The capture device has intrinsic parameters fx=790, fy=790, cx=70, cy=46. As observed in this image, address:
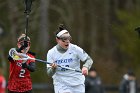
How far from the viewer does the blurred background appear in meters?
33.8

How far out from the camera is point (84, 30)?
2203 inches

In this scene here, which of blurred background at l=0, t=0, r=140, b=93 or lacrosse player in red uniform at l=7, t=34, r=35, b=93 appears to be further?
blurred background at l=0, t=0, r=140, b=93

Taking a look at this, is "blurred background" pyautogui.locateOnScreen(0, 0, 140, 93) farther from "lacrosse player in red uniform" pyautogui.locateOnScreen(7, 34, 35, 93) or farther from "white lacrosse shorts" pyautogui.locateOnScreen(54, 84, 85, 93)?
"white lacrosse shorts" pyautogui.locateOnScreen(54, 84, 85, 93)

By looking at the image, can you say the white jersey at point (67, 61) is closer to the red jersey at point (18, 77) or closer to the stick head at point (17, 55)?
the red jersey at point (18, 77)

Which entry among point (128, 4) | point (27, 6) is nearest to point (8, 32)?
point (128, 4)

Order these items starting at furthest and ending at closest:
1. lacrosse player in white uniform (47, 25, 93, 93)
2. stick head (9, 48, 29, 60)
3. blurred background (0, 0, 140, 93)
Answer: blurred background (0, 0, 140, 93) → lacrosse player in white uniform (47, 25, 93, 93) → stick head (9, 48, 29, 60)

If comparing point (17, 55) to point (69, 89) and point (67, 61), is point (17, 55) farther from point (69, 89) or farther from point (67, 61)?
Answer: point (69, 89)

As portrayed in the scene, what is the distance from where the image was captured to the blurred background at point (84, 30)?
33844mm

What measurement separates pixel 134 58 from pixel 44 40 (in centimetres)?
729

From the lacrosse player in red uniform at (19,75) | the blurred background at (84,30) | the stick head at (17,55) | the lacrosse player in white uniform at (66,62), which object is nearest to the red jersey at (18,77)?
the lacrosse player in red uniform at (19,75)

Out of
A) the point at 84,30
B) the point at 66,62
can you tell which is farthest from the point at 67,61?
the point at 84,30

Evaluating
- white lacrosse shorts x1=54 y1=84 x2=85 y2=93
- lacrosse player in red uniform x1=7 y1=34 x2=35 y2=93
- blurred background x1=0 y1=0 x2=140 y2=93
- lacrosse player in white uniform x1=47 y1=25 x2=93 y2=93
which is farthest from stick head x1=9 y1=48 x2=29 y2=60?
blurred background x1=0 y1=0 x2=140 y2=93

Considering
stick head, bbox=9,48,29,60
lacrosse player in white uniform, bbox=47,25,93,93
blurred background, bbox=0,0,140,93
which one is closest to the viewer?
stick head, bbox=9,48,29,60

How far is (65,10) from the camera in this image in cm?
4481
